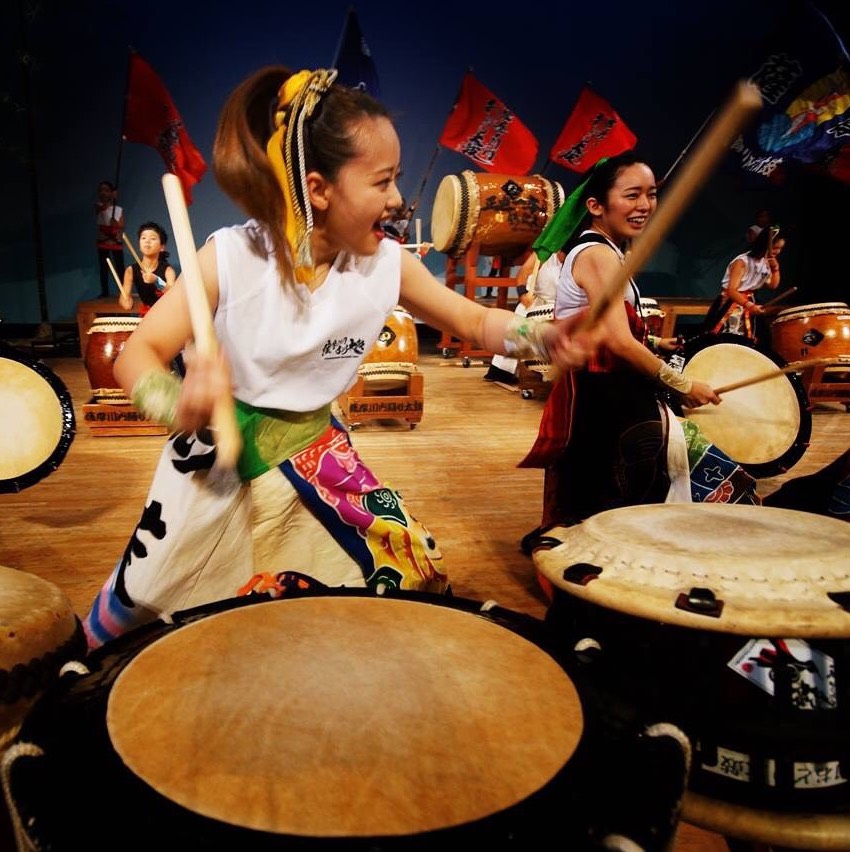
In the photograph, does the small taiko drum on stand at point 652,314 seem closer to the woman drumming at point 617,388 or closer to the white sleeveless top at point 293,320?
the woman drumming at point 617,388

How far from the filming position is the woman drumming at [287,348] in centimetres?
133

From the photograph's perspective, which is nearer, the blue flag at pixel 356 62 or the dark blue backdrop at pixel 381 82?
the blue flag at pixel 356 62

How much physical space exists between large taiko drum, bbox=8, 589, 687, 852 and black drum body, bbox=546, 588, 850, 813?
254 millimetres

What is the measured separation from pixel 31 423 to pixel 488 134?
6590mm

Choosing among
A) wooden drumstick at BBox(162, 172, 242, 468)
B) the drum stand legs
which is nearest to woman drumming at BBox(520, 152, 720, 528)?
wooden drumstick at BBox(162, 172, 242, 468)

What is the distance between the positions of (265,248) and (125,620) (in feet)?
2.54

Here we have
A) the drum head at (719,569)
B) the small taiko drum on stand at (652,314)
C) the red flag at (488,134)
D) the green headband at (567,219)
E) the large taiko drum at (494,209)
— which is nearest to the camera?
the drum head at (719,569)

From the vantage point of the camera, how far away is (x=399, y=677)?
2.58 feet

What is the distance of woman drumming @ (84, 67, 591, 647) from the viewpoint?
133 centimetres

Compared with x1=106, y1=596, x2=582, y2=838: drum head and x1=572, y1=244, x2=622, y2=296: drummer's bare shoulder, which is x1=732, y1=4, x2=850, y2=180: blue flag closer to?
x1=572, y1=244, x2=622, y2=296: drummer's bare shoulder

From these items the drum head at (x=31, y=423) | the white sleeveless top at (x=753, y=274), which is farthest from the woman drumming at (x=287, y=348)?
the white sleeveless top at (x=753, y=274)

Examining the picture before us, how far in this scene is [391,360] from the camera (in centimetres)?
454

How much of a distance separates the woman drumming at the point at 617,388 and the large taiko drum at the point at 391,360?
2.30 m

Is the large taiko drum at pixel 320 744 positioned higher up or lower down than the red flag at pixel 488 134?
lower down
